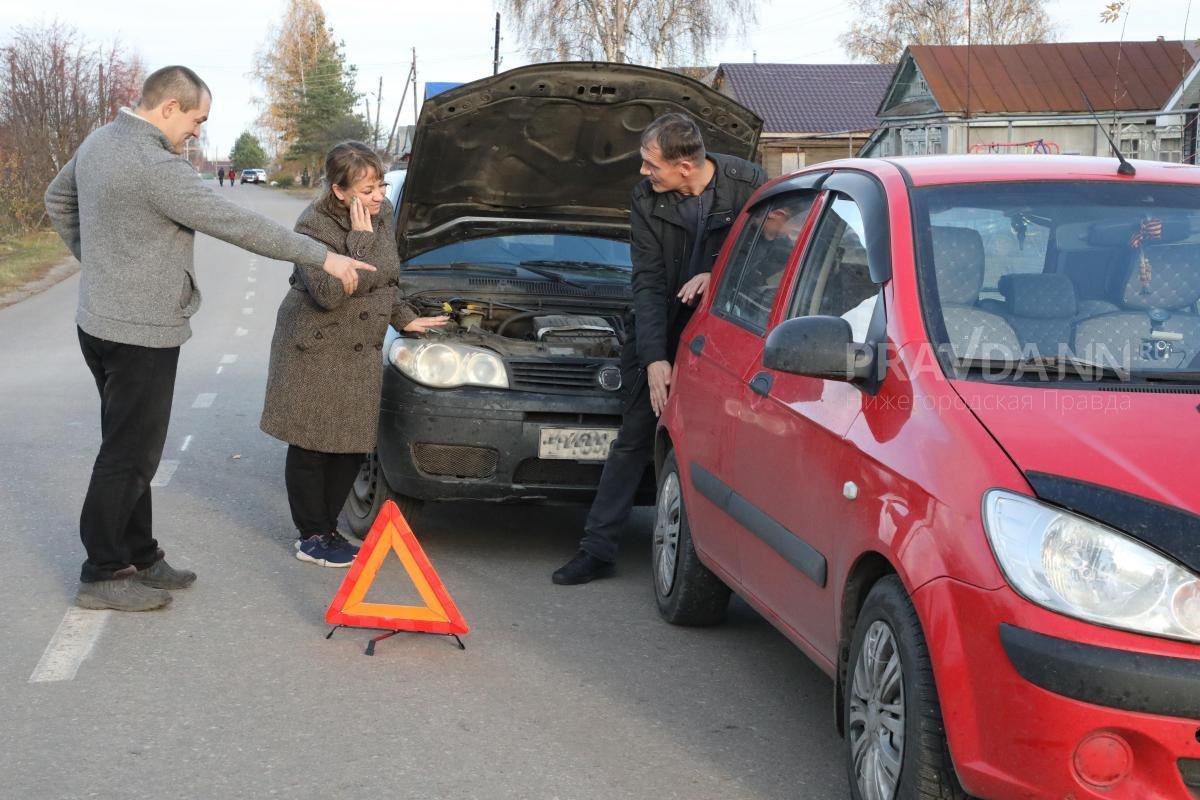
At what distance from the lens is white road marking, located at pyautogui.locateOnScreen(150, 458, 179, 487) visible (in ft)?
27.5

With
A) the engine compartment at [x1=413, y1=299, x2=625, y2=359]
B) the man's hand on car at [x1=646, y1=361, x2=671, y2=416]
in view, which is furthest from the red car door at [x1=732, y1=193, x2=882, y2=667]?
the engine compartment at [x1=413, y1=299, x2=625, y2=359]

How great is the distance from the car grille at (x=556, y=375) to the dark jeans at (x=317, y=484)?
79 centimetres

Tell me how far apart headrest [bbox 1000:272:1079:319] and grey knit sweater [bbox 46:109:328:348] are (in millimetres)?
2741

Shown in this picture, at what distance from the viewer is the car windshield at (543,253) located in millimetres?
7938

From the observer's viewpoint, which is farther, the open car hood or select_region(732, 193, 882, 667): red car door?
the open car hood

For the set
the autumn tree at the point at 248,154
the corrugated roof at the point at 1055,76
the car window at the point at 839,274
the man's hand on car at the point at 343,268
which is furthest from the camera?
the autumn tree at the point at 248,154

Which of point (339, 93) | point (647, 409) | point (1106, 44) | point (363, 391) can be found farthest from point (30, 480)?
point (339, 93)

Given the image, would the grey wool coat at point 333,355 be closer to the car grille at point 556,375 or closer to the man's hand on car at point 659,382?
the car grille at point 556,375

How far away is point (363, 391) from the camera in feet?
20.9

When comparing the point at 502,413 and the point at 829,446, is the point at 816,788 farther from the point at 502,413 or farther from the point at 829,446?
the point at 502,413

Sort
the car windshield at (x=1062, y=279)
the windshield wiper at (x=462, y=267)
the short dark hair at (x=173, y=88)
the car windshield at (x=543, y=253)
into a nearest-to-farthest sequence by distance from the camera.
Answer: the car windshield at (x=1062, y=279) → the short dark hair at (x=173, y=88) → the windshield wiper at (x=462, y=267) → the car windshield at (x=543, y=253)

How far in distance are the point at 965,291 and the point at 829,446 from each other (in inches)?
22.3

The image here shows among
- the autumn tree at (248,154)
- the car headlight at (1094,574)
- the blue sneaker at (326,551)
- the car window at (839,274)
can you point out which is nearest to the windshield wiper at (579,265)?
the blue sneaker at (326,551)

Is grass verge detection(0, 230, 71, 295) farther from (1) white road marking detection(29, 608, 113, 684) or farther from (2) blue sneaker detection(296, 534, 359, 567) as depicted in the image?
(1) white road marking detection(29, 608, 113, 684)
